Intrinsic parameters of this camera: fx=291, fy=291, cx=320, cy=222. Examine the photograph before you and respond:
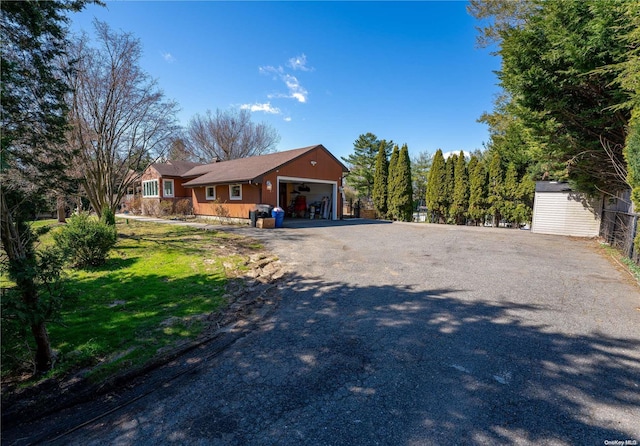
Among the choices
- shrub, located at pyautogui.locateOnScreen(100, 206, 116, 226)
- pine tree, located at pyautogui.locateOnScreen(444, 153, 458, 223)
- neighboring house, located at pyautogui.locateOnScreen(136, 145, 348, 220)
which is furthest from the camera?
pine tree, located at pyautogui.locateOnScreen(444, 153, 458, 223)

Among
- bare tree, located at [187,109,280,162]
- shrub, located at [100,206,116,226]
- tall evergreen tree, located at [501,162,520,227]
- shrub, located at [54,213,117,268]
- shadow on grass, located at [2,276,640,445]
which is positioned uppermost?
bare tree, located at [187,109,280,162]

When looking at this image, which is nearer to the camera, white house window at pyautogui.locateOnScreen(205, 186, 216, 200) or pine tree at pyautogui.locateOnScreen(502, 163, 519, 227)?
pine tree at pyautogui.locateOnScreen(502, 163, 519, 227)

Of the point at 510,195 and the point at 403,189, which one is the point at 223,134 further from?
the point at 510,195

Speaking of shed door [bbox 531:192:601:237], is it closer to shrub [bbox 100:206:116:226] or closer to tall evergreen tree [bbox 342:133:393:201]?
tall evergreen tree [bbox 342:133:393:201]

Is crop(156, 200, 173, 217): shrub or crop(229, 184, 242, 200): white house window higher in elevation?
crop(229, 184, 242, 200): white house window

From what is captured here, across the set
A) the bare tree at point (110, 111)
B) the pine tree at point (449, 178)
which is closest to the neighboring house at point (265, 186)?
the bare tree at point (110, 111)

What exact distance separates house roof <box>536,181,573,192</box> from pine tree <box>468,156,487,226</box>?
12.0 ft

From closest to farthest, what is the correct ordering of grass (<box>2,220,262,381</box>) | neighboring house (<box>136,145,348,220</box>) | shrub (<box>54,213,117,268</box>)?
grass (<box>2,220,262,381</box>) < shrub (<box>54,213,117,268</box>) < neighboring house (<box>136,145,348,220</box>)

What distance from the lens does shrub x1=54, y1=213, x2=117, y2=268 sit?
6.79m

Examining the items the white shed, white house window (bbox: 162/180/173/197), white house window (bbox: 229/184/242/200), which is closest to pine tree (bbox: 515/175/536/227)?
the white shed

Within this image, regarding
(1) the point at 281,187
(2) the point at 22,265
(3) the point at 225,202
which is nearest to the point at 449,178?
(1) the point at 281,187

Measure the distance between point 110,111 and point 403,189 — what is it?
16.2 meters

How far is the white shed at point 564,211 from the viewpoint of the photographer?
1199cm

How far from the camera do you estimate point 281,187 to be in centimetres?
2111
